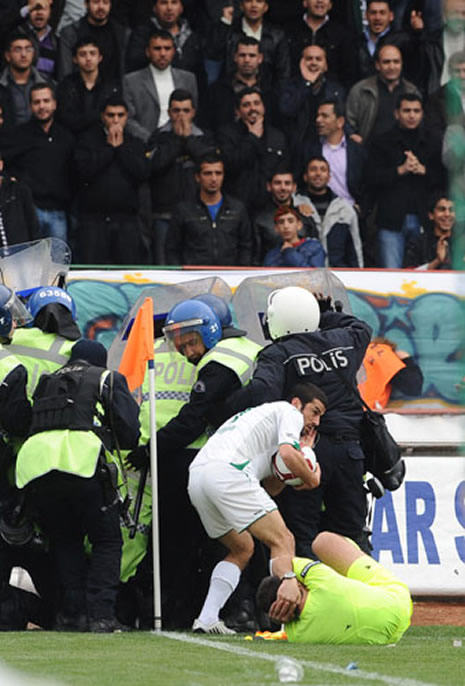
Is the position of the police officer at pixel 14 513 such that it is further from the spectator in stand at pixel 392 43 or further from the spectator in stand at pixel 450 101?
the spectator in stand at pixel 392 43

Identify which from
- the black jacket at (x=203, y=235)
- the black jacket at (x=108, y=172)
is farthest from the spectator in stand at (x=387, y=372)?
the black jacket at (x=108, y=172)

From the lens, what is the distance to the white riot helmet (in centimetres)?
1047

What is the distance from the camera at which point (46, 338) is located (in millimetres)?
10633

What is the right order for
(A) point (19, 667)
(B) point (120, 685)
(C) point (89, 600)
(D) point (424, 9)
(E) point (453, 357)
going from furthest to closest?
(D) point (424, 9) < (E) point (453, 357) < (C) point (89, 600) < (A) point (19, 667) < (B) point (120, 685)

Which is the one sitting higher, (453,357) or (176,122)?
(176,122)

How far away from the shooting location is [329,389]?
10266 mm

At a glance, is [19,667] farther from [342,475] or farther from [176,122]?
[176,122]

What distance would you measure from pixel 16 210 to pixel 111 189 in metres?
1.00

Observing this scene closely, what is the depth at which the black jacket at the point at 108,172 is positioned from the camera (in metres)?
15.2

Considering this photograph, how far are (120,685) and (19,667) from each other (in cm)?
85

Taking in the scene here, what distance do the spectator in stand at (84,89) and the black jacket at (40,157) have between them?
0.26m

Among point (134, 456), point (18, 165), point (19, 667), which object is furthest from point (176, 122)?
point (19, 667)

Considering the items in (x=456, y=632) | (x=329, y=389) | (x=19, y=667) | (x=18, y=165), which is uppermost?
(x=18, y=165)

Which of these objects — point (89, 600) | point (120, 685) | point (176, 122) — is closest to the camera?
point (120, 685)
